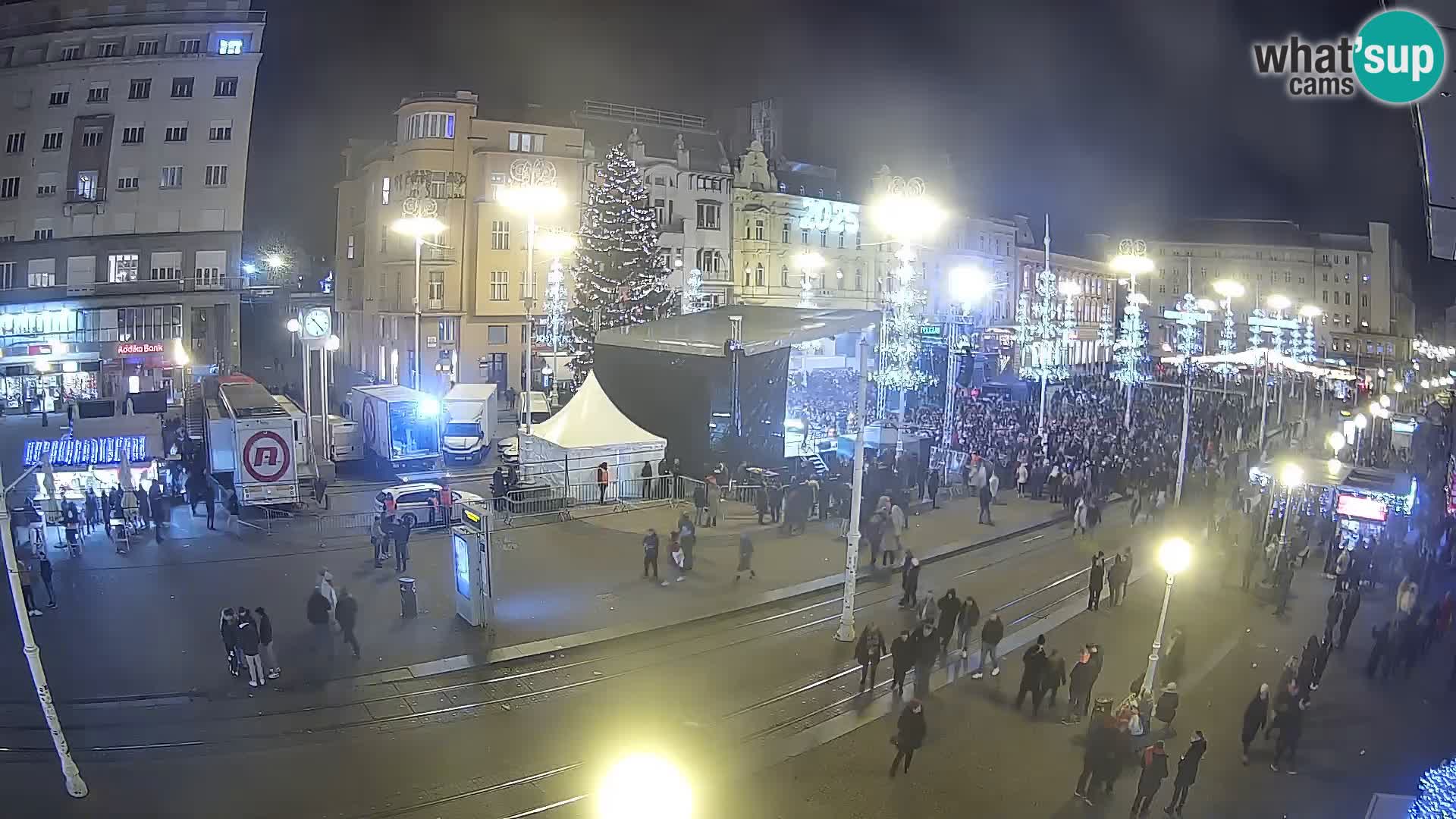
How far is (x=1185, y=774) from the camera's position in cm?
903

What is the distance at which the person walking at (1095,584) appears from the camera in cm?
1543

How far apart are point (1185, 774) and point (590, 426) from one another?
16.4 metres

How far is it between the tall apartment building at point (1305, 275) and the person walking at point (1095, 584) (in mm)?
67911

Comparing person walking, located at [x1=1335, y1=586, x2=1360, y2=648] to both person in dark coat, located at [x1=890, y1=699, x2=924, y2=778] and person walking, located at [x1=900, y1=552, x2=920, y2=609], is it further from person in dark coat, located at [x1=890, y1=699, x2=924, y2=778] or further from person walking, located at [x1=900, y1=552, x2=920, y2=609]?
person in dark coat, located at [x1=890, y1=699, x2=924, y2=778]

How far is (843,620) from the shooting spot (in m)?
13.7

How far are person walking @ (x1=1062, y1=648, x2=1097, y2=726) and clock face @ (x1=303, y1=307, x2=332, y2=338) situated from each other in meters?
22.8

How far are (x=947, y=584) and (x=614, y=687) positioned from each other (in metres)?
7.71

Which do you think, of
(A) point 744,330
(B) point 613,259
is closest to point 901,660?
(A) point 744,330

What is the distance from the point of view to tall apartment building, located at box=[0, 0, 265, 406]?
31.8 meters

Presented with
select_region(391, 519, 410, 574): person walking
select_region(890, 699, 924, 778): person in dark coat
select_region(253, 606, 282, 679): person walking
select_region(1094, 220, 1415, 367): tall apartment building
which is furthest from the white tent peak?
select_region(1094, 220, 1415, 367): tall apartment building

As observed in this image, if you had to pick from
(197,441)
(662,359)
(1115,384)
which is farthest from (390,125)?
(1115,384)

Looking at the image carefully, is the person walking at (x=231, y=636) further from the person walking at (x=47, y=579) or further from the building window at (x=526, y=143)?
the building window at (x=526, y=143)

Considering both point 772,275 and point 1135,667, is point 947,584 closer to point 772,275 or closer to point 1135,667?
point 1135,667

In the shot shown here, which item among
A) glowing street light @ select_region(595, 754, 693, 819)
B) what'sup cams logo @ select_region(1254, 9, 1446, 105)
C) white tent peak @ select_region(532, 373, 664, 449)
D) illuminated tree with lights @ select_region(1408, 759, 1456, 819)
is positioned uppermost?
what'sup cams logo @ select_region(1254, 9, 1446, 105)
